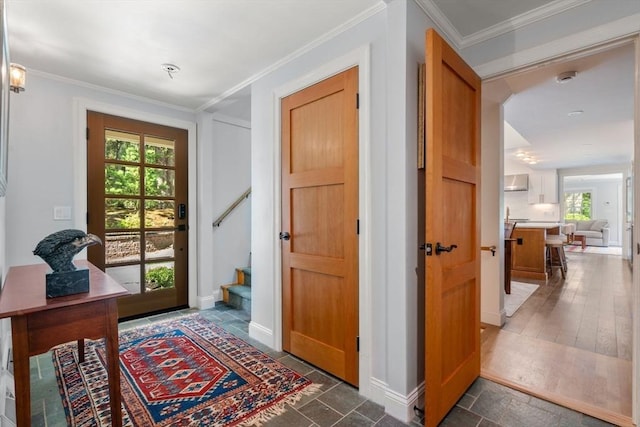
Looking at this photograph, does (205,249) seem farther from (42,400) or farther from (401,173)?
(401,173)

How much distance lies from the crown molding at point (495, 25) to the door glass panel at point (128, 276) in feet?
11.4

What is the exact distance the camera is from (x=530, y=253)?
17.0 feet

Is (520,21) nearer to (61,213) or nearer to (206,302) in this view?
(206,302)

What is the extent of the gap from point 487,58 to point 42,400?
11.8 ft

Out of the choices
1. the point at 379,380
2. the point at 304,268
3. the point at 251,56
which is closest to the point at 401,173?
the point at 304,268

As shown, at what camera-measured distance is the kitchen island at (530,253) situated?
5.02m

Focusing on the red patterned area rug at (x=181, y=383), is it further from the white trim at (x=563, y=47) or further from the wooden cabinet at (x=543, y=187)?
the wooden cabinet at (x=543, y=187)

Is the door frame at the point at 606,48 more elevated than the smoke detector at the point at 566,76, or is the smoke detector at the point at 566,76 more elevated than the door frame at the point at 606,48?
the smoke detector at the point at 566,76

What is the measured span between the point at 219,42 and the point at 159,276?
2549 millimetres

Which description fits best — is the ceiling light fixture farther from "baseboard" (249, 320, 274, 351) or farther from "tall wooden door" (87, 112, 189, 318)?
"baseboard" (249, 320, 274, 351)

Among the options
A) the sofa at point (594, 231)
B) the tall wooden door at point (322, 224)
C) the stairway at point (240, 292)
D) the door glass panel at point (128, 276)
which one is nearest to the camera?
the tall wooden door at point (322, 224)

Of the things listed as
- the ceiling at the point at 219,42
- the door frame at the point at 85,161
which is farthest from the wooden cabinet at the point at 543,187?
the door frame at the point at 85,161

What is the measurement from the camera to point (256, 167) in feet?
9.12

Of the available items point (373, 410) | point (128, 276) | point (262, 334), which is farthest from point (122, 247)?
point (373, 410)
